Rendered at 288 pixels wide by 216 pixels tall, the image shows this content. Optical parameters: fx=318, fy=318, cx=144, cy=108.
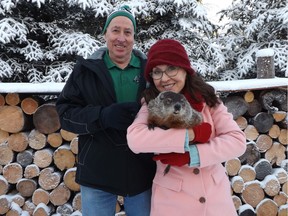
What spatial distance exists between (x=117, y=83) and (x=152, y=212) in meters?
0.67

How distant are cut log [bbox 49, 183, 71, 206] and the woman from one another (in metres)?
1.35

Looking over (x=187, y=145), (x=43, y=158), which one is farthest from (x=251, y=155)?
(x=43, y=158)

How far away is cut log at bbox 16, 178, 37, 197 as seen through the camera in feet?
8.52

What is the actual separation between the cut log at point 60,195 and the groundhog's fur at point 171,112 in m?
1.55

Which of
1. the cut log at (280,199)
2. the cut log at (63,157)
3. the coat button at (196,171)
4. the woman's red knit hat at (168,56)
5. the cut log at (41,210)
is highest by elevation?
the woman's red knit hat at (168,56)

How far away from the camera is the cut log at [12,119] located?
2500mm

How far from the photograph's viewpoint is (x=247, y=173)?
2.77 metres

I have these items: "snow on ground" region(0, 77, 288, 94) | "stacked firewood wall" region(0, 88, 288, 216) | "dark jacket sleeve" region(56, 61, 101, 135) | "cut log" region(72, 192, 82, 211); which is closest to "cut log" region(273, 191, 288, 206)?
"stacked firewood wall" region(0, 88, 288, 216)

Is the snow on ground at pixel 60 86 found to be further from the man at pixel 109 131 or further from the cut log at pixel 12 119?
the man at pixel 109 131

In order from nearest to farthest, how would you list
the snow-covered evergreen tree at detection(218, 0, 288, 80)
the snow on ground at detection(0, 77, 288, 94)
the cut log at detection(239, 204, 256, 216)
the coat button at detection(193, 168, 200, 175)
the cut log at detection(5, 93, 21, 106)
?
the coat button at detection(193, 168, 200, 175) < the snow on ground at detection(0, 77, 288, 94) < the cut log at detection(5, 93, 21, 106) < the cut log at detection(239, 204, 256, 216) < the snow-covered evergreen tree at detection(218, 0, 288, 80)

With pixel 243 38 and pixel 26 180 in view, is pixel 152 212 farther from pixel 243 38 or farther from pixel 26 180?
pixel 243 38

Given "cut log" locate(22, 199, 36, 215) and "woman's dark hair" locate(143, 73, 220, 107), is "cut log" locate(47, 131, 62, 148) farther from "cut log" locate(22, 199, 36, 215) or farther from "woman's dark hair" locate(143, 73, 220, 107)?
"woman's dark hair" locate(143, 73, 220, 107)

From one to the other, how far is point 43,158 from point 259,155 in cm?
186

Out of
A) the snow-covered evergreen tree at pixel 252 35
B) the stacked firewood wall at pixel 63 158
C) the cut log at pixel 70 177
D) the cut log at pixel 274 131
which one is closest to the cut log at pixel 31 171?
the stacked firewood wall at pixel 63 158
